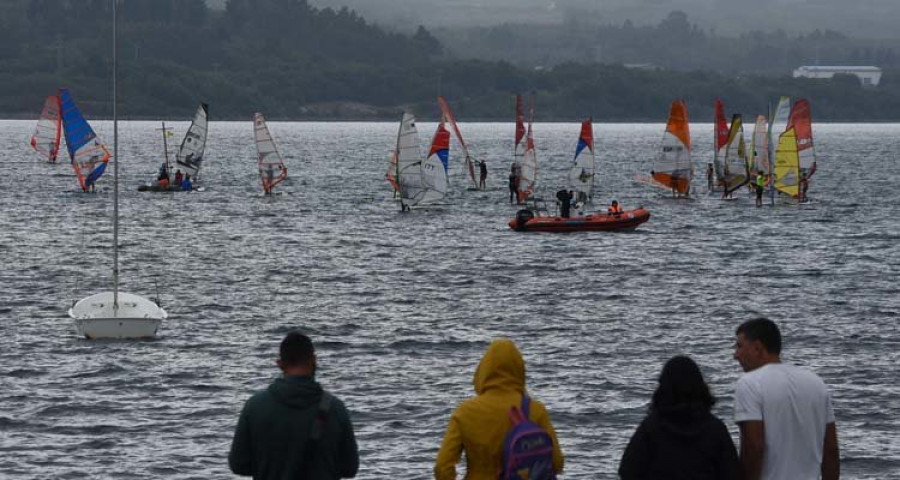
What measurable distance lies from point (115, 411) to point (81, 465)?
4.24m

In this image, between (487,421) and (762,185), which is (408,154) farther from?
(487,421)

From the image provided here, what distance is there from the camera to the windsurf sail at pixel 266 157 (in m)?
94.7

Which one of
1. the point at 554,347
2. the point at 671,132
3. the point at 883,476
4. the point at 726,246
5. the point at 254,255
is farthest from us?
the point at 671,132

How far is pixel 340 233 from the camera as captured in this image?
74.4 meters

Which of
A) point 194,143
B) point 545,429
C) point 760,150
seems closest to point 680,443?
point 545,429

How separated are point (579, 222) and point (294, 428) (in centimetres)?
5873

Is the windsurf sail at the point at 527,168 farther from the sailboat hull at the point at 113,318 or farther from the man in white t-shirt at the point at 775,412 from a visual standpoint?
the man in white t-shirt at the point at 775,412

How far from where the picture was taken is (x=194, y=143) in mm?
98812

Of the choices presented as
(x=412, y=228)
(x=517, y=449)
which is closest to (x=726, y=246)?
(x=412, y=228)

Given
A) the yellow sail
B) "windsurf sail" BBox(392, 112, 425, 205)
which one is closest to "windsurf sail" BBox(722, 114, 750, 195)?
the yellow sail

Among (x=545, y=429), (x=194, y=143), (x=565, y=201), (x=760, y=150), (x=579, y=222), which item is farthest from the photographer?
(x=194, y=143)

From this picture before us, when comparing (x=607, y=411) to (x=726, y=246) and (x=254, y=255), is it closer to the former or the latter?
(x=254, y=255)

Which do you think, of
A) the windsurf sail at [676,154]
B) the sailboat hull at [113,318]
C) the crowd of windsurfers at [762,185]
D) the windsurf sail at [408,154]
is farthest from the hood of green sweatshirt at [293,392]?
the crowd of windsurfers at [762,185]

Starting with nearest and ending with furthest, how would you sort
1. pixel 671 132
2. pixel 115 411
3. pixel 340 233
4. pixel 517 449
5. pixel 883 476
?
1. pixel 517 449
2. pixel 883 476
3. pixel 115 411
4. pixel 340 233
5. pixel 671 132
